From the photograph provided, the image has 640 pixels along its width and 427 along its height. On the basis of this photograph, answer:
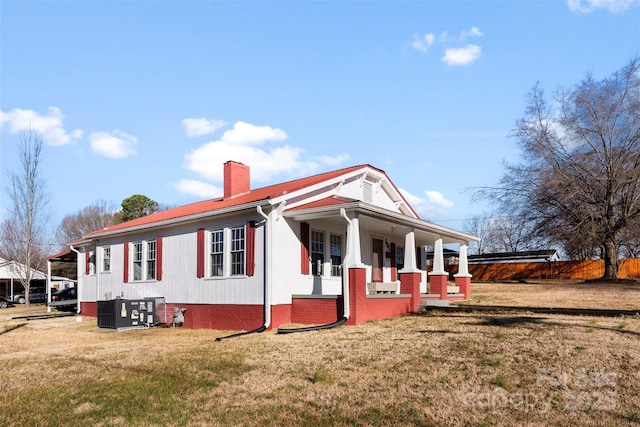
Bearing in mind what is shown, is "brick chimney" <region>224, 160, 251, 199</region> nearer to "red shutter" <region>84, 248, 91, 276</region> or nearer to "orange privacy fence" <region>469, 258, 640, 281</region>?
"red shutter" <region>84, 248, 91, 276</region>

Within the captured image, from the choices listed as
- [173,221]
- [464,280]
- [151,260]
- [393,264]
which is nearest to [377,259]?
[393,264]

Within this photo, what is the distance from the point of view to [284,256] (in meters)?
15.1

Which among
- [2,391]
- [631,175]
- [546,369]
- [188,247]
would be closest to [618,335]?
[546,369]

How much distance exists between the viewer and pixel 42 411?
7074 mm

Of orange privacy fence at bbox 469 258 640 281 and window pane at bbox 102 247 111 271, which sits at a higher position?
window pane at bbox 102 247 111 271

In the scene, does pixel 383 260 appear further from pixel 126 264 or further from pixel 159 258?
pixel 126 264

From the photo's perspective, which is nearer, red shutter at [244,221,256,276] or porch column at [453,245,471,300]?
red shutter at [244,221,256,276]

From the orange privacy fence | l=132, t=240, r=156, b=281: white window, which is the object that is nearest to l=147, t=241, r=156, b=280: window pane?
l=132, t=240, r=156, b=281: white window

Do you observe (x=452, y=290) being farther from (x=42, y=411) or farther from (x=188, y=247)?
(x=42, y=411)

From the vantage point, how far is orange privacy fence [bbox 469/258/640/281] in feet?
120

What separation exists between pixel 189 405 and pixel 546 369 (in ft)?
16.5

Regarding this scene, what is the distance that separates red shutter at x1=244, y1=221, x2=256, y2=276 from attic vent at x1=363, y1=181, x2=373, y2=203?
5276 millimetres

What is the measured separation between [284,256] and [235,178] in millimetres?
5510

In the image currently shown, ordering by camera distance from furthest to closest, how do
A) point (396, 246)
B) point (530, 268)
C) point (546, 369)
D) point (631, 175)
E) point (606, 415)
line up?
point (530, 268) < point (631, 175) < point (396, 246) < point (546, 369) < point (606, 415)
